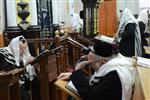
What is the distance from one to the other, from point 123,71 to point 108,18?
11.4m

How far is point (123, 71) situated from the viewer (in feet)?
7.59

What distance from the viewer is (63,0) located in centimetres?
1128

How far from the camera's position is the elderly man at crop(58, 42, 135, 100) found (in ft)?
7.49

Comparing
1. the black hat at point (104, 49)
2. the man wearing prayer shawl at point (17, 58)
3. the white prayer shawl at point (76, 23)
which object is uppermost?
the white prayer shawl at point (76, 23)

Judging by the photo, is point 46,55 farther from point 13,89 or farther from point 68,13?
point 68,13

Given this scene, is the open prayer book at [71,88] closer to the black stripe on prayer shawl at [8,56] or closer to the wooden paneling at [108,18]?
the black stripe on prayer shawl at [8,56]

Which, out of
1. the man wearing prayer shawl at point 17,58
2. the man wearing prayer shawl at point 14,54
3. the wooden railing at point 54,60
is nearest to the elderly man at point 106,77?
the wooden railing at point 54,60

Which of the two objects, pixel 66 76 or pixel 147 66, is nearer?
pixel 66 76

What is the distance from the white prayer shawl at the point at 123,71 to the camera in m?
2.27

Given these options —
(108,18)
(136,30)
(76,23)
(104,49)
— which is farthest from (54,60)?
(108,18)

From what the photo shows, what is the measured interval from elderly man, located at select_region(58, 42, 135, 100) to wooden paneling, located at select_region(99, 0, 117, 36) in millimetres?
10801

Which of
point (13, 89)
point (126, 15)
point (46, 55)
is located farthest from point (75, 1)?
point (13, 89)

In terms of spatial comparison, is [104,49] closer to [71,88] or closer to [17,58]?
[71,88]

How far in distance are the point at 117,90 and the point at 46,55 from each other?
1.45 metres
